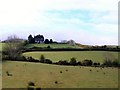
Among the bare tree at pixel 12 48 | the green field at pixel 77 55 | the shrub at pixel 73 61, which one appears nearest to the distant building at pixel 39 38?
the bare tree at pixel 12 48

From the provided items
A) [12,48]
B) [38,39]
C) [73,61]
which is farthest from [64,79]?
[38,39]

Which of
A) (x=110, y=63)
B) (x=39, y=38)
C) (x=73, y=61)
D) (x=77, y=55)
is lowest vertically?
(x=110, y=63)

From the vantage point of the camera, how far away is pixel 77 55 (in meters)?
75.3

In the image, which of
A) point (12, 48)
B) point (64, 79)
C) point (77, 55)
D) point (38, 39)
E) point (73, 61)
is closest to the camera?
point (64, 79)

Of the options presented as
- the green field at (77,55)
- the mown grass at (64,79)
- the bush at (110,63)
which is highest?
the green field at (77,55)

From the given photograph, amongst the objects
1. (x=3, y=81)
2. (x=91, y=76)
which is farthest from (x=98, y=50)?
(x=3, y=81)

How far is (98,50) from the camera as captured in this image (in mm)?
79688

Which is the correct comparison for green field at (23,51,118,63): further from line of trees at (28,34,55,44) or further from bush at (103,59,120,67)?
line of trees at (28,34,55,44)

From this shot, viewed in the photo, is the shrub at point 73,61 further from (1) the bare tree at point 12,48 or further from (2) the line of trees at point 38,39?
(2) the line of trees at point 38,39

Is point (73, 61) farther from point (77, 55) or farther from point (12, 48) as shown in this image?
point (12, 48)

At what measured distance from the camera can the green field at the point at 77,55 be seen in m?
72.8

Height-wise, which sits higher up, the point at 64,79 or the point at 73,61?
the point at 73,61

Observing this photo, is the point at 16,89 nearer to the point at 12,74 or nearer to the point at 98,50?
the point at 12,74

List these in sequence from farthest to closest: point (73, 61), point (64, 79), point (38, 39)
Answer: point (38, 39)
point (73, 61)
point (64, 79)
